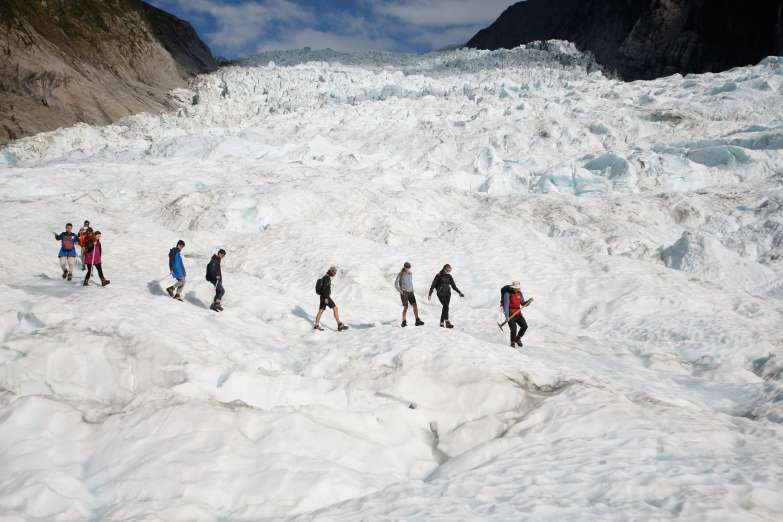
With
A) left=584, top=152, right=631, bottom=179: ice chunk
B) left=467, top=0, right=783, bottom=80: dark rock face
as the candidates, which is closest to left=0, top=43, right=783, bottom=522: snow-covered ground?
left=584, top=152, right=631, bottom=179: ice chunk

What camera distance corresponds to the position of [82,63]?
160 ft

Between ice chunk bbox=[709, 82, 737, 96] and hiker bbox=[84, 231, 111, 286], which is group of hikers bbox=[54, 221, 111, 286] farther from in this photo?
ice chunk bbox=[709, 82, 737, 96]

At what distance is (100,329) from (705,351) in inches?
500

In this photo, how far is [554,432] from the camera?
273 inches

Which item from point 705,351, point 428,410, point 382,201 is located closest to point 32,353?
point 428,410

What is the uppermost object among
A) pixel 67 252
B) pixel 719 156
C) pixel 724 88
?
pixel 724 88

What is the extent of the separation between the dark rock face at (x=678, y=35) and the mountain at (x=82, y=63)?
54.3 m

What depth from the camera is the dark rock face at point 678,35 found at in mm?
60688

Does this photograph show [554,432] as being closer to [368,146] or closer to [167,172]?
[167,172]

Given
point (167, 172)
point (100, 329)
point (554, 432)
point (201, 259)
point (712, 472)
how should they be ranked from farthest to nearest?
point (167, 172) < point (201, 259) < point (100, 329) < point (554, 432) < point (712, 472)

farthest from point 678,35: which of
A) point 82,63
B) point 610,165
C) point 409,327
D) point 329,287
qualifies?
point 409,327

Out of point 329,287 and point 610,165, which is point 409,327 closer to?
point 329,287

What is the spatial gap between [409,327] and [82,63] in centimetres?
5142

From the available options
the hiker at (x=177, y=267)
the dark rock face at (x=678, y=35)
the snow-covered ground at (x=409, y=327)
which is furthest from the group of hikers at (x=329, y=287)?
the dark rock face at (x=678, y=35)
